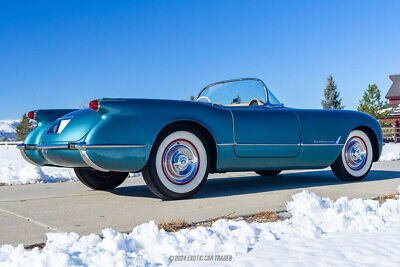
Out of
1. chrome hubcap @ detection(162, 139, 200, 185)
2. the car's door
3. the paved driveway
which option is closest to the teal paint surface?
the car's door

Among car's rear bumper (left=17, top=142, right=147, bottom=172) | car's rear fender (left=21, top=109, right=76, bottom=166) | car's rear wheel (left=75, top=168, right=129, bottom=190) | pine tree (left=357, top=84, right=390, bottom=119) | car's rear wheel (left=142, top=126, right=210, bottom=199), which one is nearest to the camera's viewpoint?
A: car's rear bumper (left=17, top=142, right=147, bottom=172)

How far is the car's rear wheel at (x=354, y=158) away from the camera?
5.39m

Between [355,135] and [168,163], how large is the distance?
2.82m

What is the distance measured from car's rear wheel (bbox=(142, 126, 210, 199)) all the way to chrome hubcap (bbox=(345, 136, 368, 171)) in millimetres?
2243

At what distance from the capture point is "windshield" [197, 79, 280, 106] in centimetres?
515

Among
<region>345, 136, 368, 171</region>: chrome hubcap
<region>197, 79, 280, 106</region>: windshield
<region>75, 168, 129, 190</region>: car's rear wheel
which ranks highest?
<region>197, 79, 280, 106</region>: windshield

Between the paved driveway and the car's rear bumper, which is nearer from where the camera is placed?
→ the paved driveway

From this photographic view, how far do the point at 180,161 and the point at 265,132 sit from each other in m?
1.07

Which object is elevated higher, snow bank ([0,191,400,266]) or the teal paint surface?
the teal paint surface

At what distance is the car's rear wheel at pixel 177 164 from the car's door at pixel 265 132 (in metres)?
0.44

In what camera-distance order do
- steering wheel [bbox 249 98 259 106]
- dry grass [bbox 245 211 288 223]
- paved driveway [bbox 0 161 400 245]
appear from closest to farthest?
paved driveway [bbox 0 161 400 245] → dry grass [bbox 245 211 288 223] → steering wheel [bbox 249 98 259 106]

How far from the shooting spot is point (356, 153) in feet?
17.9

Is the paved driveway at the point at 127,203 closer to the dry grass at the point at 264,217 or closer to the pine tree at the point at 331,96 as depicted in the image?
the dry grass at the point at 264,217

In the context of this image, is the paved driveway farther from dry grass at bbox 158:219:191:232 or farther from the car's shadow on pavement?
dry grass at bbox 158:219:191:232
